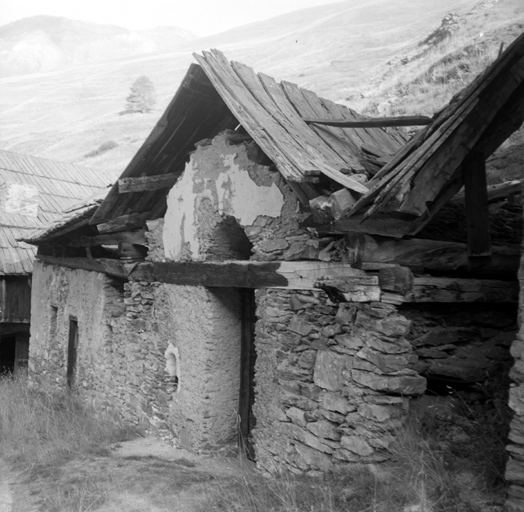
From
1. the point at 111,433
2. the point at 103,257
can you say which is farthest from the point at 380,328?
the point at 103,257

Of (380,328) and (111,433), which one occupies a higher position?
(380,328)

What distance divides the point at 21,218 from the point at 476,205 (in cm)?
1238

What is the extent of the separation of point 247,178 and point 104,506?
353cm

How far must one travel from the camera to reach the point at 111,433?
7.32 metres

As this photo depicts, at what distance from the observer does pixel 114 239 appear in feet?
27.6

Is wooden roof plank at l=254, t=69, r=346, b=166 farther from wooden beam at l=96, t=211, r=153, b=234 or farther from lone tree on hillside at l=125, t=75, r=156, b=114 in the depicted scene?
lone tree on hillside at l=125, t=75, r=156, b=114

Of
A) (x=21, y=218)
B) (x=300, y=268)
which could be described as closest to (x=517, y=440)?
(x=300, y=268)

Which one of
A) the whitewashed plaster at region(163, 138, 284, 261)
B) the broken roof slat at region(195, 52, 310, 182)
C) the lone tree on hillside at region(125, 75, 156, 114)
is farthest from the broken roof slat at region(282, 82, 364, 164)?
the lone tree on hillside at region(125, 75, 156, 114)

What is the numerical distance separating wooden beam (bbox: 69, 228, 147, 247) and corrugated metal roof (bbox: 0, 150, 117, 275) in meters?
3.17

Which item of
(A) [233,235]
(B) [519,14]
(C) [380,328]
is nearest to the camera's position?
(C) [380,328]

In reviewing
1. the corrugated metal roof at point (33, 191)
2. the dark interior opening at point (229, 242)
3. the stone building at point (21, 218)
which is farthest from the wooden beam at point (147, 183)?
the stone building at point (21, 218)

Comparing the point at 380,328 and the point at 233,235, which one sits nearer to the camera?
the point at 380,328

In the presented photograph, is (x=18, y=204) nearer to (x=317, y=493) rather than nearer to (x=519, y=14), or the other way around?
(x=317, y=493)

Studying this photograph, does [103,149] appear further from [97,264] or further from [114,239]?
[114,239]
